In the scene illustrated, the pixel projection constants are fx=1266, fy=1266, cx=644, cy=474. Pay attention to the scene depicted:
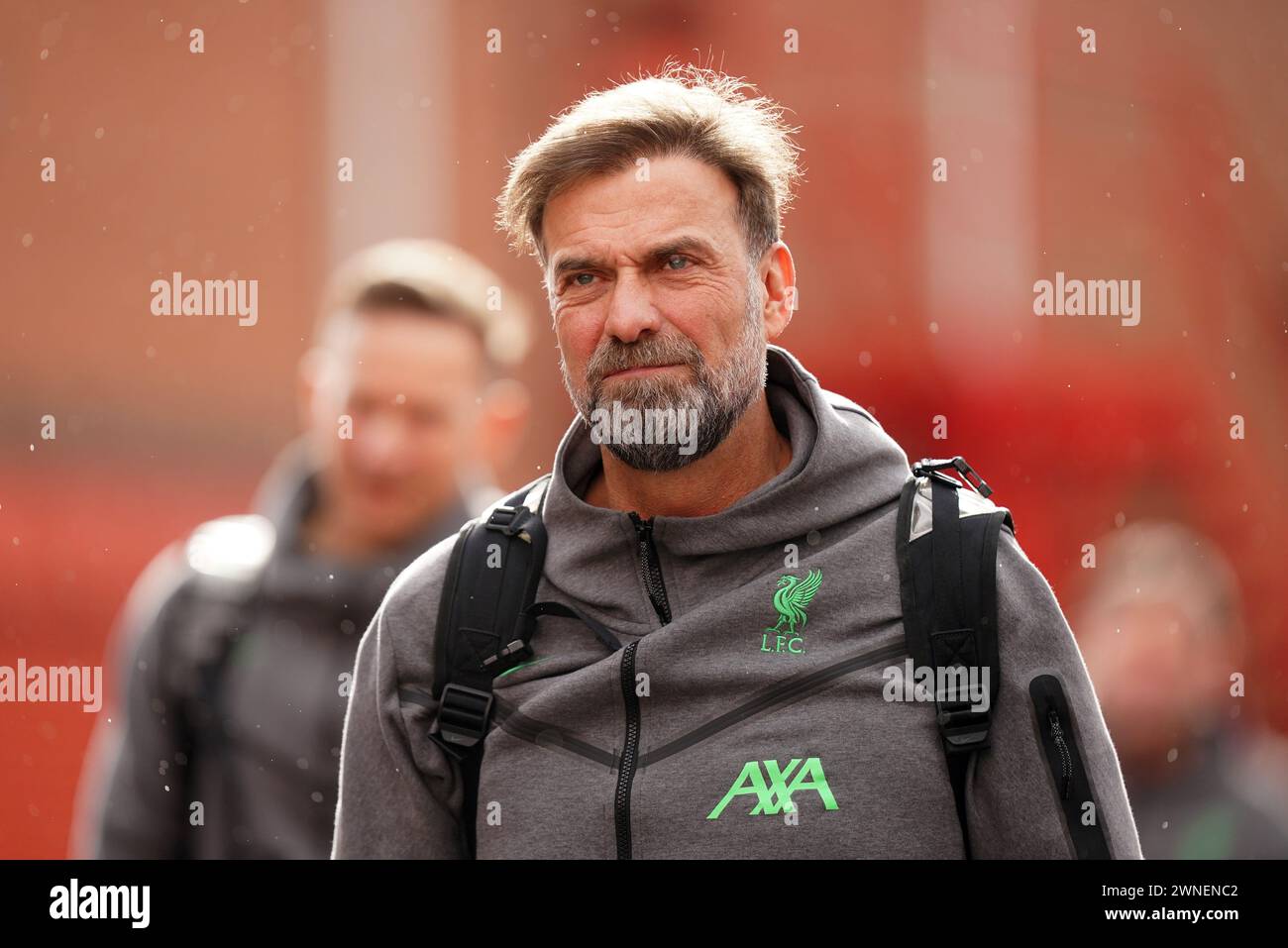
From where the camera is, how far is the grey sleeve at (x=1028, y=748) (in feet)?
→ 4.77

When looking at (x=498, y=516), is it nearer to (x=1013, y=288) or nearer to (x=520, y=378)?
(x=520, y=378)

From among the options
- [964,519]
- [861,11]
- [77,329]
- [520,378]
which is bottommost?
[964,519]

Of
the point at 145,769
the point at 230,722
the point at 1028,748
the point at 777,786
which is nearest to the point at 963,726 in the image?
the point at 1028,748

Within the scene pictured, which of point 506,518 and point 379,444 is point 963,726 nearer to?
point 506,518

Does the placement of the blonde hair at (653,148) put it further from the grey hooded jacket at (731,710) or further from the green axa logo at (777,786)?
the green axa logo at (777,786)

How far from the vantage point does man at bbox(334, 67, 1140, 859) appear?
1488 millimetres

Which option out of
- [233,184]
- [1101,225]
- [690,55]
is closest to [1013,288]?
[1101,225]

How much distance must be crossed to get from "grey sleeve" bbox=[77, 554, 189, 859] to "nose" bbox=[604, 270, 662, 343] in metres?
1.46

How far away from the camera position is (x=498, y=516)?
67.1 inches

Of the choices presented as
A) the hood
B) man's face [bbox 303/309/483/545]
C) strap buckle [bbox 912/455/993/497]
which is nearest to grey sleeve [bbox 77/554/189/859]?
man's face [bbox 303/309/483/545]

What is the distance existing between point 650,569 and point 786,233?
273cm

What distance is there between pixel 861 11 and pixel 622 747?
3.36 m

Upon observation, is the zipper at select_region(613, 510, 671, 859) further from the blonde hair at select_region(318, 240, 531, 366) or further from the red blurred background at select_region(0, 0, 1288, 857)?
the red blurred background at select_region(0, 0, 1288, 857)

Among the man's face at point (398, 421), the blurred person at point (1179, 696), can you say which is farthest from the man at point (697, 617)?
the blurred person at point (1179, 696)
